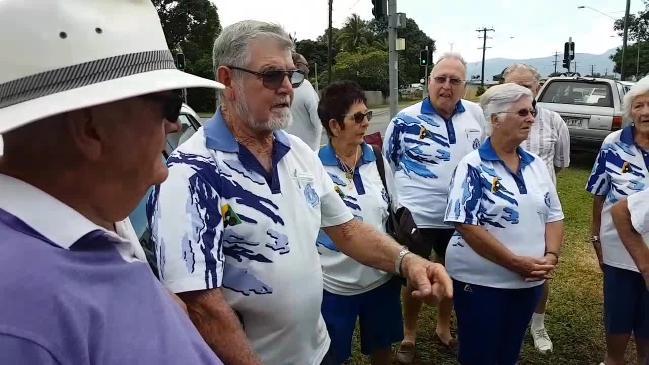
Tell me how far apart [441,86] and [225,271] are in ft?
8.19

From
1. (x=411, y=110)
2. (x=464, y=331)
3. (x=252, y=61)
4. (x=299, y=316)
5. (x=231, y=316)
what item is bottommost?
(x=464, y=331)

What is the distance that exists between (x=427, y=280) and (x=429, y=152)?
188cm

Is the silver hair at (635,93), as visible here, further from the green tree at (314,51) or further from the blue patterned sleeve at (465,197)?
the green tree at (314,51)

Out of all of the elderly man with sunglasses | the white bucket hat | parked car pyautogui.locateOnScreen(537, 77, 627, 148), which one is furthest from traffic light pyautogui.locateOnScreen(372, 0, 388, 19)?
the white bucket hat

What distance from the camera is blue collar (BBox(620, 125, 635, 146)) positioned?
3.22 m

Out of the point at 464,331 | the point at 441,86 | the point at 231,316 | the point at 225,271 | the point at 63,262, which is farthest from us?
the point at 441,86

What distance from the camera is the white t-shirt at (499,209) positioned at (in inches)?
111

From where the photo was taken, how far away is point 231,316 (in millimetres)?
1567

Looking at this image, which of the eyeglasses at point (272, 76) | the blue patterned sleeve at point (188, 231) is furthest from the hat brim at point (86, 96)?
the eyeglasses at point (272, 76)

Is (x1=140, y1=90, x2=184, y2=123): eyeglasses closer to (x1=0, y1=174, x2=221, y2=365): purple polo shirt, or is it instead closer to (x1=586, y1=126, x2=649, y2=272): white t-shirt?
(x1=0, y1=174, x2=221, y2=365): purple polo shirt

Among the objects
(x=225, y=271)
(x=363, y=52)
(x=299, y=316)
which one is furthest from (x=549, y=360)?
(x=363, y=52)

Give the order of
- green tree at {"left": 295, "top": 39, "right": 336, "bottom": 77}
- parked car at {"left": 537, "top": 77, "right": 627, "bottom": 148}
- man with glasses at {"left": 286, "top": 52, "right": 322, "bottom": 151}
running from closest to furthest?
1. man with glasses at {"left": 286, "top": 52, "right": 322, "bottom": 151}
2. parked car at {"left": 537, "top": 77, "right": 627, "bottom": 148}
3. green tree at {"left": 295, "top": 39, "right": 336, "bottom": 77}

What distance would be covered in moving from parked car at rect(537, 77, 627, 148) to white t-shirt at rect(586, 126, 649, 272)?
7.47 m

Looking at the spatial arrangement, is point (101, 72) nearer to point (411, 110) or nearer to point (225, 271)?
point (225, 271)
